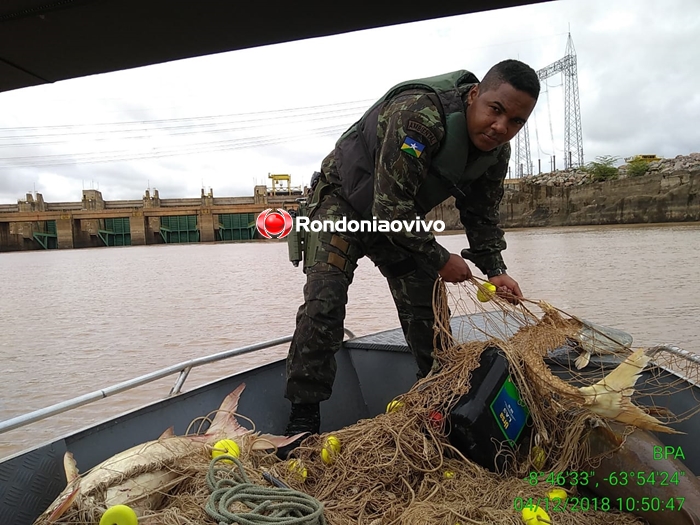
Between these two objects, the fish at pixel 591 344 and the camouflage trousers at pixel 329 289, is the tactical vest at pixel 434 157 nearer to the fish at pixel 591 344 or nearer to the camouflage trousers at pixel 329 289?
the camouflage trousers at pixel 329 289

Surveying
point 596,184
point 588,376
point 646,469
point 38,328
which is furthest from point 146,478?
point 596,184

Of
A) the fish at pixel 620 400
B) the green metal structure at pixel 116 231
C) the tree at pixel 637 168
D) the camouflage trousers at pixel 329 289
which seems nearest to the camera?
the fish at pixel 620 400

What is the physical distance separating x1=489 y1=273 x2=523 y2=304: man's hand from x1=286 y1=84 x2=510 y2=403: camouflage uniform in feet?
0.54

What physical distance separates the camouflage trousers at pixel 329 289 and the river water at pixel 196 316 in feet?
8.69

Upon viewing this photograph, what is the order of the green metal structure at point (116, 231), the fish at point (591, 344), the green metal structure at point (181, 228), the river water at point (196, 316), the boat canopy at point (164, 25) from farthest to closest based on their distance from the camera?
1. the green metal structure at point (181, 228)
2. the green metal structure at point (116, 231)
3. the river water at point (196, 316)
4. the boat canopy at point (164, 25)
5. the fish at point (591, 344)

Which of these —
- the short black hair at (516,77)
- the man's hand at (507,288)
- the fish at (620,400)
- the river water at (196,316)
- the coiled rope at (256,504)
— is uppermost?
the short black hair at (516,77)

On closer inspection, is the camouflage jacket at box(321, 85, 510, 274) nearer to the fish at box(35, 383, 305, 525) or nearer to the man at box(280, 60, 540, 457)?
the man at box(280, 60, 540, 457)

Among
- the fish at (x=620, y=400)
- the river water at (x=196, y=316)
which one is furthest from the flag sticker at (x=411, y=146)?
the river water at (x=196, y=316)

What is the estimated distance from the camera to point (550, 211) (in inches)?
1385

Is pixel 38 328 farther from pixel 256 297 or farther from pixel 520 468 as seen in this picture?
pixel 520 468

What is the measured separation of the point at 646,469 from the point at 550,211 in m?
35.7

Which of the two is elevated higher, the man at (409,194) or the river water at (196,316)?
the man at (409,194)

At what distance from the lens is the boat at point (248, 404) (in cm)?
186

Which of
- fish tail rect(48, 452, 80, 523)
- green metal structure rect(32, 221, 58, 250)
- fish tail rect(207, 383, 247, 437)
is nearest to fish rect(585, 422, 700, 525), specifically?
fish tail rect(207, 383, 247, 437)
